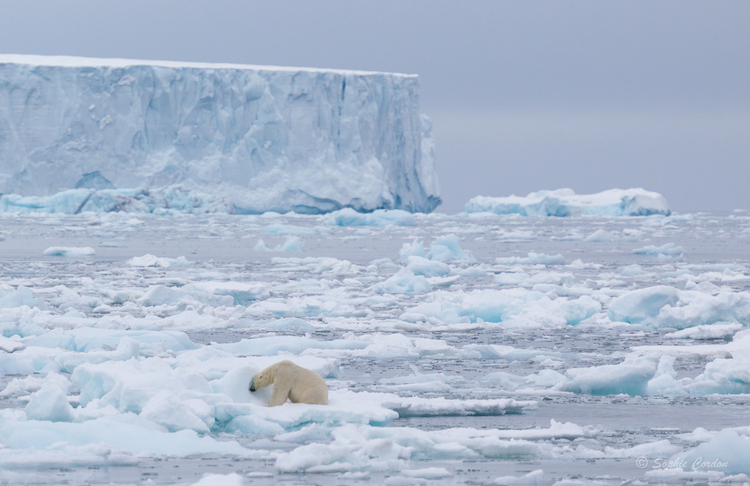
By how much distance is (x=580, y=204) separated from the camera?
123ft

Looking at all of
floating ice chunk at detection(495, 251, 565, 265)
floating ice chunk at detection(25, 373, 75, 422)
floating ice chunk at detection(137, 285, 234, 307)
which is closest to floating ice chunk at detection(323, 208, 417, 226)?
floating ice chunk at detection(495, 251, 565, 265)

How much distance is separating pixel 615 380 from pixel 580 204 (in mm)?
34757

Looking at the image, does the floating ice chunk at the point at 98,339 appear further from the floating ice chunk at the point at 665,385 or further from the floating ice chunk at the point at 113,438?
the floating ice chunk at the point at 665,385

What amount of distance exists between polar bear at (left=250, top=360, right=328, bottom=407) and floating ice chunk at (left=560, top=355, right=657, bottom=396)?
3.57 feet

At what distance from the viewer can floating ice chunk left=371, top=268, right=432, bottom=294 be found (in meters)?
7.95

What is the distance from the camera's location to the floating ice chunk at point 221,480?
228cm

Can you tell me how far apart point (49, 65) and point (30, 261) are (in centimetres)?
1733

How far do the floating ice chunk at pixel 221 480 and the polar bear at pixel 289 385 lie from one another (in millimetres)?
788

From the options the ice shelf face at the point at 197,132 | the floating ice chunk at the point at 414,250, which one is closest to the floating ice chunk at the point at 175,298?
the floating ice chunk at the point at 414,250

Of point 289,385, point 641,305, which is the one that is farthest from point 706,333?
point 289,385

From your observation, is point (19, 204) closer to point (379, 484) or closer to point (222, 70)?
point (222, 70)

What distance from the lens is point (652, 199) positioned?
118ft

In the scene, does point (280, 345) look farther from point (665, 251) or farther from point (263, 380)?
point (665, 251)

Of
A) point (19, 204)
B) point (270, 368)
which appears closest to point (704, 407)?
point (270, 368)
